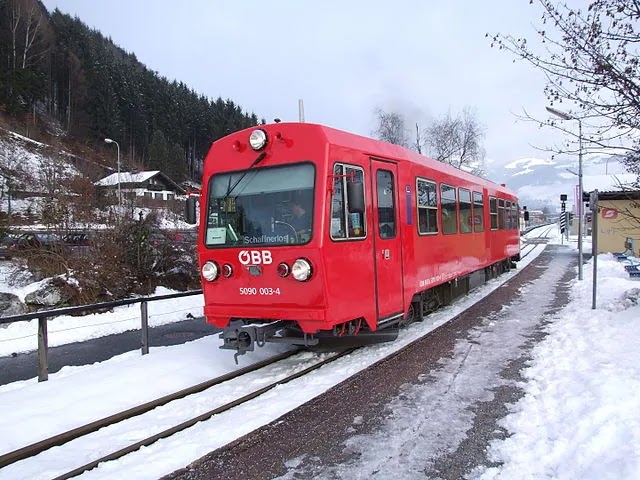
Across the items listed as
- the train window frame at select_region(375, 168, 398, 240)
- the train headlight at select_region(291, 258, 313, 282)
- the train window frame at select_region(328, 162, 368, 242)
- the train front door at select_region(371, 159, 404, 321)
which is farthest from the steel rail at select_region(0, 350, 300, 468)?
the train window frame at select_region(375, 168, 398, 240)

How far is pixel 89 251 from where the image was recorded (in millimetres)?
15016

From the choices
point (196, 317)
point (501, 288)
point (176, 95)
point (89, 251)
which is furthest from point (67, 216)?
point (176, 95)

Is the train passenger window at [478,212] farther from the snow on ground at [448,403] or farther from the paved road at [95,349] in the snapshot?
the paved road at [95,349]

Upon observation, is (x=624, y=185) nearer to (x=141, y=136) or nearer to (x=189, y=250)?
(x=189, y=250)

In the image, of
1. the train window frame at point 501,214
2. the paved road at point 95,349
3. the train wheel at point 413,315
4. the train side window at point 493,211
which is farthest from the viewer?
the train window frame at point 501,214

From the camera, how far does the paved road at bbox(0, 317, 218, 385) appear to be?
27.7 ft

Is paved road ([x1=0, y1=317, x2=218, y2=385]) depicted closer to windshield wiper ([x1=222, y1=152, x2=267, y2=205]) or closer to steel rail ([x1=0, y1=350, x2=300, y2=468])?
steel rail ([x1=0, y1=350, x2=300, y2=468])

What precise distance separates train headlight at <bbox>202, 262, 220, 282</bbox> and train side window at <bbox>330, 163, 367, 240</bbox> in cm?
167

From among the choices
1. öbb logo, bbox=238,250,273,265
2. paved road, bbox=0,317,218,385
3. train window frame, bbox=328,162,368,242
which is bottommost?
paved road, bbox=0,317,218,385

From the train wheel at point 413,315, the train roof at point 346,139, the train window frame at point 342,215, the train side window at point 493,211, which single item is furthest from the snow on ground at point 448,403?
the train side window at point 493,211

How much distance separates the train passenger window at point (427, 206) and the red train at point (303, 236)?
2.33ft

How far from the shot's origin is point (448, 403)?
5301 mm

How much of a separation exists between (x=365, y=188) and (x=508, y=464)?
395 centimetres

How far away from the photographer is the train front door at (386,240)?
7070 millimetres
